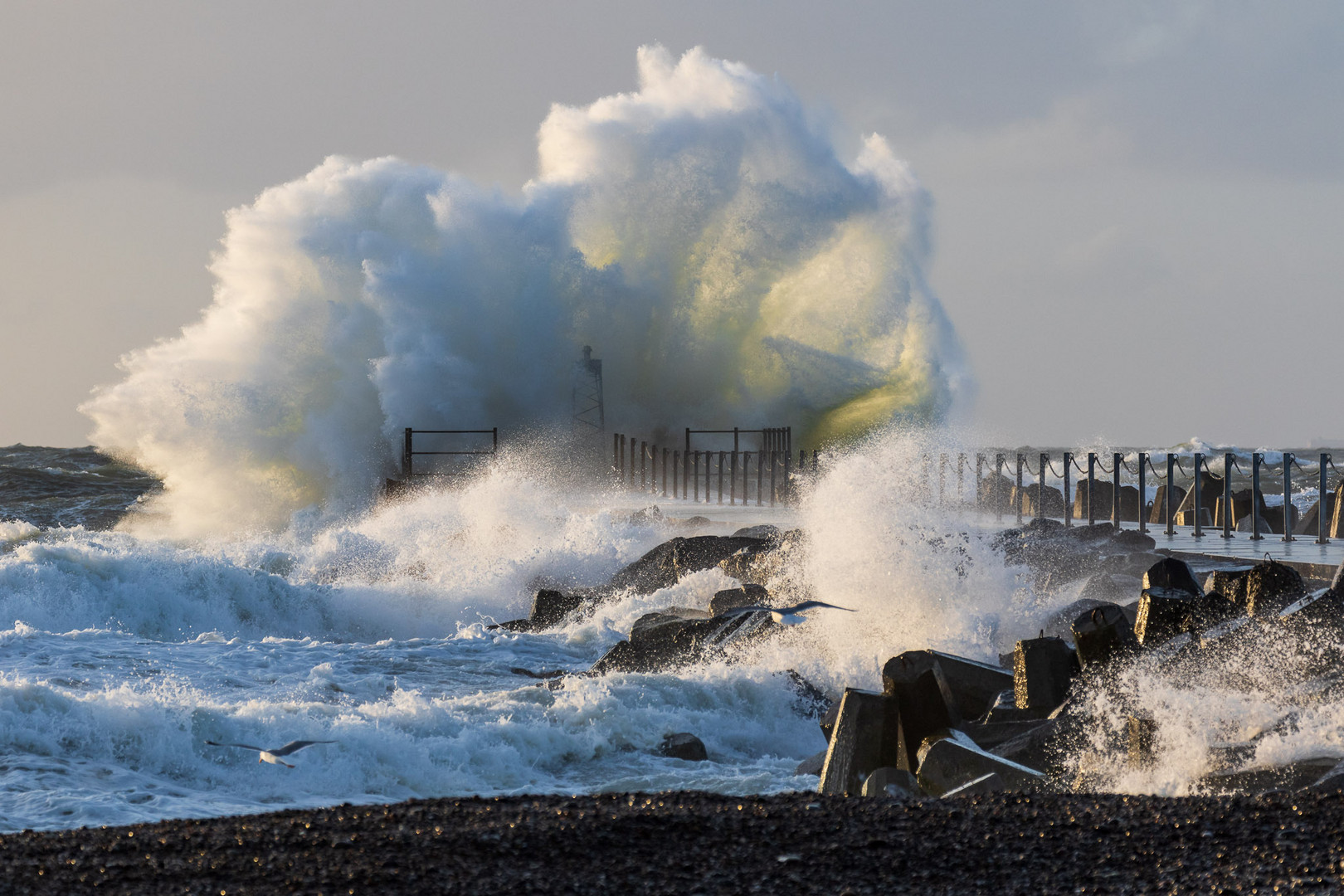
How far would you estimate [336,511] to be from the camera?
2697 centimetres

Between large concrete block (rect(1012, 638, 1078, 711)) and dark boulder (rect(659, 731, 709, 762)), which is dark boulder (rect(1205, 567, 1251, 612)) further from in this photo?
dark boulder (rect(659, 731, 709, 762))

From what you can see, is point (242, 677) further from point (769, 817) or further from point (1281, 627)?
point (1281, 627)

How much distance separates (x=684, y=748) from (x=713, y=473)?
26392 millimetres

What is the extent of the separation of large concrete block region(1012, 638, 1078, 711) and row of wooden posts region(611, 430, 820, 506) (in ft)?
45.9

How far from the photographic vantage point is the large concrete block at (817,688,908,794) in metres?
5.77

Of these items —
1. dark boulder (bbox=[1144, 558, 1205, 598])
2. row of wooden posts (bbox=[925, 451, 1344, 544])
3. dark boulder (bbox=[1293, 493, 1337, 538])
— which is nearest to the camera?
dark boulder (bbox=[1144, 558, 1205, 598])

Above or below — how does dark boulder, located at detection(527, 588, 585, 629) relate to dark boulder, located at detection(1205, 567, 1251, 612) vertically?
below

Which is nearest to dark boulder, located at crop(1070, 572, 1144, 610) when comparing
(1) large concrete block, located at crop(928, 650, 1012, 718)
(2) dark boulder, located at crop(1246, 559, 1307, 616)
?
(2) dark boulder, located at crop(1246, 559, 1307, 616)

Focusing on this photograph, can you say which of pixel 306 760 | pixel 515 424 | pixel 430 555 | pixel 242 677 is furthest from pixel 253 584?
pixel 515 424

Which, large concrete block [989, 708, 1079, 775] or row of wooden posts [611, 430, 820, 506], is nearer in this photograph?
large concrete block [989, 708, 1079, 775]

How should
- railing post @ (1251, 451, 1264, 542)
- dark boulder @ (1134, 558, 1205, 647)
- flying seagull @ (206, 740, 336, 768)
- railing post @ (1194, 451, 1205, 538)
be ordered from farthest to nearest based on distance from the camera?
railing post @ (1194, 451, 1205, 538), railing post @ (1251, 451, 1264, 542), dark boulder @ (1134, 558, 1205, 647), flying seagull @ (206, 740, 336, 768)

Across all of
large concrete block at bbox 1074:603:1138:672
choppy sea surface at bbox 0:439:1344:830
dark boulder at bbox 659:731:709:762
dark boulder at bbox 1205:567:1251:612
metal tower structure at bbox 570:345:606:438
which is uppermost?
metal tower structure at bbox 570:345:606:438

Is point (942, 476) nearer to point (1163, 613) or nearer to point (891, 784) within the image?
point (1163, 613)

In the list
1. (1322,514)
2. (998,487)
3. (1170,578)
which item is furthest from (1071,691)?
(998,487)
